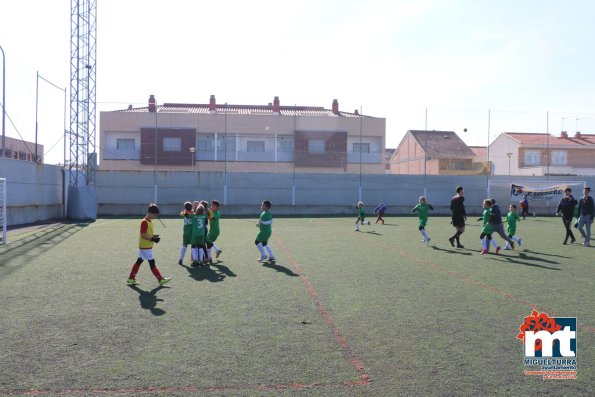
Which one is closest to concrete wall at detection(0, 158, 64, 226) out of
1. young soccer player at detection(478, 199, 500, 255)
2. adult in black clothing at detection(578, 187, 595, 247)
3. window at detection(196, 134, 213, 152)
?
window at detection(196, 134, 213, 152)

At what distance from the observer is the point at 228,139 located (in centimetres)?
4225

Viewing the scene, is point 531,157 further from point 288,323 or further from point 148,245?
point 288,323

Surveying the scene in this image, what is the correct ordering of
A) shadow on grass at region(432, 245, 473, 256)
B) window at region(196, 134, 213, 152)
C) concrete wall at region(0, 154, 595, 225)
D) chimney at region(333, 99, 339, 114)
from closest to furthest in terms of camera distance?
shadow on grass at region(432, 245, 473, 256) < concrete wall at region(0, 154, 595, 225) < window at region(196, 134, 213, 152) < chimney at region(333, 99, 339, 114)

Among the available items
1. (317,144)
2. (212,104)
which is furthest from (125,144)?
(317,144)

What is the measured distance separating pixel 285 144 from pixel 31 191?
23522 millimetres

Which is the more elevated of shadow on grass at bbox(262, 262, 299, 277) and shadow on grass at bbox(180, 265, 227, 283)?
shadow on grass at bbox(262, 262, 299, 277)

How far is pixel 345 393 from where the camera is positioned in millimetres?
4703

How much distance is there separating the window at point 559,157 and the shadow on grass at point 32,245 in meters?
43.2

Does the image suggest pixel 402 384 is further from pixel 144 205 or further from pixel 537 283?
pixel 144 205

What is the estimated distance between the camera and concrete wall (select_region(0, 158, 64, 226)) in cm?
2219

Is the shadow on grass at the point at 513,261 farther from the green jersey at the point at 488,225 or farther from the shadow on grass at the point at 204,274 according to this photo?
the shadow on grass at the point at 204,274

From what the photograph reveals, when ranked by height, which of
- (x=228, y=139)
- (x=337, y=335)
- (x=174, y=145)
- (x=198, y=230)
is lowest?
(x=337, y=335)

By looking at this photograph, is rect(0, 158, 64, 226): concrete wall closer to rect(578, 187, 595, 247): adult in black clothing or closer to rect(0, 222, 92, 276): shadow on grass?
rect(0, 222, 92, 276): shadow on grass

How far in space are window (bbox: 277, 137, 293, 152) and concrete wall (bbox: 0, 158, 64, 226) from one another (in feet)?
60.8
